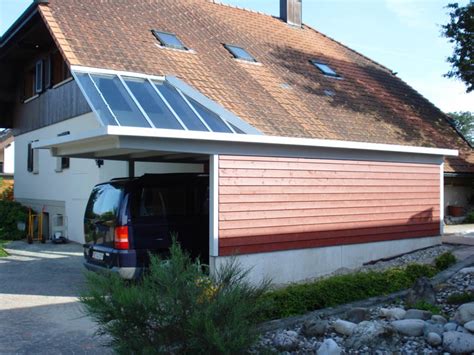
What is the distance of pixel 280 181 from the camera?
9617 mm

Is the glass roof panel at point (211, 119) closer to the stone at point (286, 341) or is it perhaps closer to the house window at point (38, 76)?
the stone at point (286, 341)

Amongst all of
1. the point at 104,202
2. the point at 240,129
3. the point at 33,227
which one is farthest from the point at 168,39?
the point at 33,227

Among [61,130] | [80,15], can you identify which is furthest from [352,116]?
[61,130]

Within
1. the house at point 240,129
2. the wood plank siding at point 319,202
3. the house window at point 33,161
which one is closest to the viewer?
the wood plank siding at point 319,202

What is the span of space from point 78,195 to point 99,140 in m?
7.59

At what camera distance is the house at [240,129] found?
9102 millimetres

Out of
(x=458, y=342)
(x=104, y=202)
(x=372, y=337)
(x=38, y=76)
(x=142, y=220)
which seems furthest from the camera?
(x=38, y=76)

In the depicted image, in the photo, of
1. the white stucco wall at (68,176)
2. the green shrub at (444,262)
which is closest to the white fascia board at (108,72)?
the white stucco wall at (68,176)

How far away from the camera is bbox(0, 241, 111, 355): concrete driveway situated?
608cm

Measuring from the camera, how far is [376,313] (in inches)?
249

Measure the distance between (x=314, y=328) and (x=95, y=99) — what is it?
243 inches

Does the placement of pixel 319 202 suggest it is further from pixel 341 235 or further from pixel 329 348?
pixel 329 348

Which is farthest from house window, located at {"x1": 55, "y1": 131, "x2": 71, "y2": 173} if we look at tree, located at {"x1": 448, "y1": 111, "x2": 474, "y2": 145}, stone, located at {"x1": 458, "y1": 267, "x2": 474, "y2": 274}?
tree, located at {"x1": 448, "y1": 111, "x2": 474, "y2": 145}

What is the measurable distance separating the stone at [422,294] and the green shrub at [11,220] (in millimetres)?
14627
